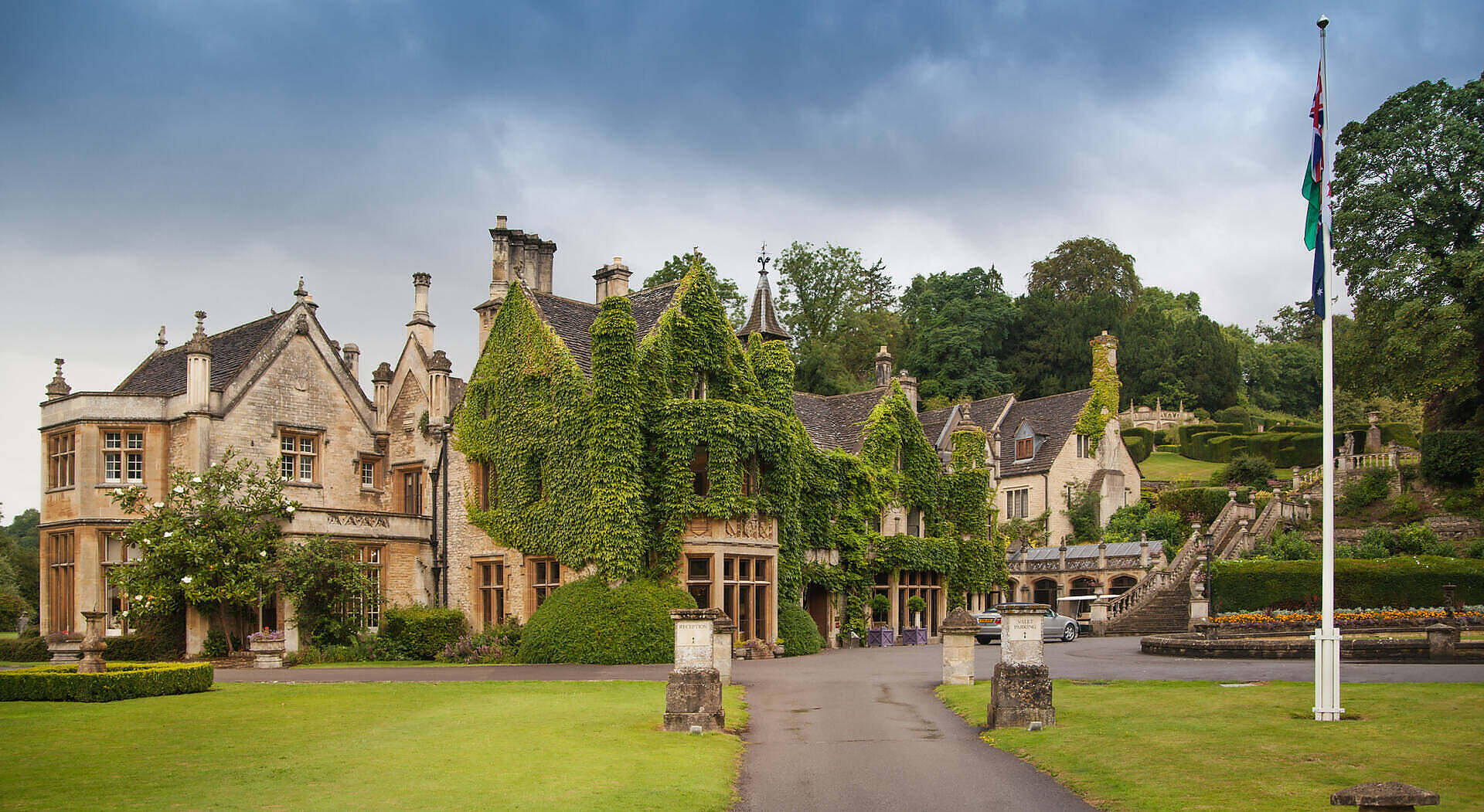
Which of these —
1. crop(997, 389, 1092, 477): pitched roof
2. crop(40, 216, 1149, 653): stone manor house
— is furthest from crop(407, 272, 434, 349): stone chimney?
crop(997, 389, 1092, 477): pitched roof

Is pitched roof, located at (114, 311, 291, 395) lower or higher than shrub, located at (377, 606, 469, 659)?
higher

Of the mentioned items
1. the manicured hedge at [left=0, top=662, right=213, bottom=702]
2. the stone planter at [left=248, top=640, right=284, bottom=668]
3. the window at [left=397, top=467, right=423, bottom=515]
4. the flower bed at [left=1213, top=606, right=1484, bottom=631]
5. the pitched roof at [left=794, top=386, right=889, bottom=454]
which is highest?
the pitched roof at [left=794, top=386, right=889, bottom=454]

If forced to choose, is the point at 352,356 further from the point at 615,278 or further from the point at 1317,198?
the point at 1317,198

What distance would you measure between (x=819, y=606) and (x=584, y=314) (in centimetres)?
1303

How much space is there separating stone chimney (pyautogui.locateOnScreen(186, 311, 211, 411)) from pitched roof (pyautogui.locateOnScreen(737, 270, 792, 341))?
17.4 meters

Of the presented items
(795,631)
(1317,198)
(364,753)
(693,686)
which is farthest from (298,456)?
(1317,198)

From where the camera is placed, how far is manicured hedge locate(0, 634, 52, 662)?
3469 cm

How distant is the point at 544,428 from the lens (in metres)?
34.4

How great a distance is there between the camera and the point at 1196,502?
5947 cm

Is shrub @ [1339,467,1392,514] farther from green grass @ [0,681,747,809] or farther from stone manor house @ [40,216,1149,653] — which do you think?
green grass @ [0,681,747,809]

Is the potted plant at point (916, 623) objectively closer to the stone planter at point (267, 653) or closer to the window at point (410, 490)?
the window at point (410, 490)

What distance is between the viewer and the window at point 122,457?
36.4m

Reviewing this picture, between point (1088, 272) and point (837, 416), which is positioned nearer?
point (837, 416)

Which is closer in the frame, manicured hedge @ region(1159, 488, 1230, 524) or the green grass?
the green grass
